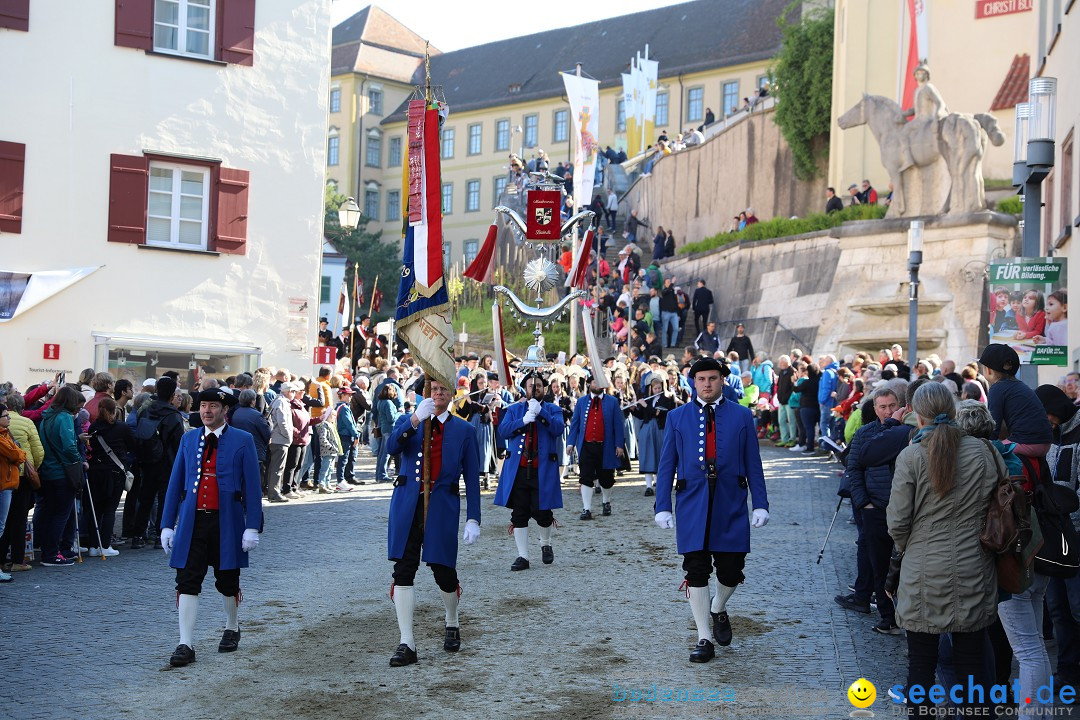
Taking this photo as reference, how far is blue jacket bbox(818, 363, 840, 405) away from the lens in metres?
20.9

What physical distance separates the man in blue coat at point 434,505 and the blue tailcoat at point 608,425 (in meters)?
7.04

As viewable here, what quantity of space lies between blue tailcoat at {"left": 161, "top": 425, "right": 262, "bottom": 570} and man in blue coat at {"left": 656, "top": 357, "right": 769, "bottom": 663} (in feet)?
8.94

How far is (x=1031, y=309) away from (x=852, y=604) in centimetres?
369

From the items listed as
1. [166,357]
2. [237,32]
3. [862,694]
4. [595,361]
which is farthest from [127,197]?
[862,694]

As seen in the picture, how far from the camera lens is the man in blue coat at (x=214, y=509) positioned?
8586mm

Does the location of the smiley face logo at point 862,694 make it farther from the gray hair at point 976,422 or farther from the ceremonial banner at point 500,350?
the ceremonial banner at point 500,350

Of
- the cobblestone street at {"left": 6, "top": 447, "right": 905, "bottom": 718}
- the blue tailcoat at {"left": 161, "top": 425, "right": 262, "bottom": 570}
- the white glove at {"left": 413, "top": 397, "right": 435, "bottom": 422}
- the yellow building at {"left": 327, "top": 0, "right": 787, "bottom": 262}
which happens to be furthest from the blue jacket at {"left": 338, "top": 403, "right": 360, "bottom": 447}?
the yellow building at {"left": 327, "top": 0, "right": 787, "bottom": 262}

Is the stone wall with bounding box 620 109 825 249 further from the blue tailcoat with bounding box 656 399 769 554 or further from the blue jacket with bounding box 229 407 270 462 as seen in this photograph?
the blue tailcoat with bounding box 656 399 769 554

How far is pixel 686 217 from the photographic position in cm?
3922

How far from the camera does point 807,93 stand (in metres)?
35.4

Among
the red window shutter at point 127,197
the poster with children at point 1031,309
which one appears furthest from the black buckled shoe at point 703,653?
the red window shutter at point 127,197

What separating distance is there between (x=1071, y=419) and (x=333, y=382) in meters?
13.6

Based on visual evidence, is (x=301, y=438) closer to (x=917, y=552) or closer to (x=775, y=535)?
(x=775, y=535)

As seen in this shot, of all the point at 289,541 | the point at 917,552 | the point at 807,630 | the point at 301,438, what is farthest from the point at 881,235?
the point at 917,552
